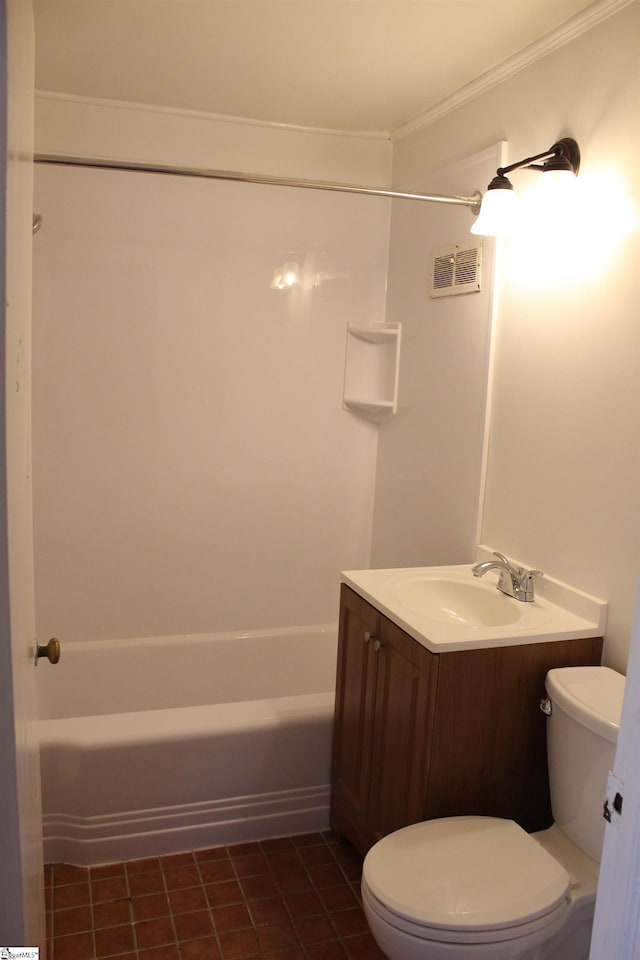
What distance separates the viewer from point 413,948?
5.00 ft

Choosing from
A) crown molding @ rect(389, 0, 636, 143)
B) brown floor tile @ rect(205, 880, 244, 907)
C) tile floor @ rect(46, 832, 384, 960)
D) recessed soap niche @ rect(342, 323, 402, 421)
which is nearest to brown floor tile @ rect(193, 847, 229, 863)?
tile floor @ rect(46, 832, 384, 960)

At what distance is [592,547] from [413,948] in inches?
40.5

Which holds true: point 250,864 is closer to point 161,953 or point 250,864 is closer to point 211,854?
point 211,854

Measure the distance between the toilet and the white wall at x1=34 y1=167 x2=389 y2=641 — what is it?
1.62 m

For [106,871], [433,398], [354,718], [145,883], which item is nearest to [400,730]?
[354,718]

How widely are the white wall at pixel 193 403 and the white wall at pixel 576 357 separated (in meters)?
0.96

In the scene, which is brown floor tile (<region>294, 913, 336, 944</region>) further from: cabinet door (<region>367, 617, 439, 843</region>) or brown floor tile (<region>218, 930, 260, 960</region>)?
cabinet door (<region>367, 617, 439, 843</region>)

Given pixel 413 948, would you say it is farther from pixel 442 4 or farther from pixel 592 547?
pixel 442 4

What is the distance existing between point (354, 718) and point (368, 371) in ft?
5.04

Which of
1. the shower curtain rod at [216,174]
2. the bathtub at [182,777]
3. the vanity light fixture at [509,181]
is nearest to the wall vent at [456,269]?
the shower curtain rod at [216,174]

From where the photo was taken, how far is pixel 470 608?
227 cm

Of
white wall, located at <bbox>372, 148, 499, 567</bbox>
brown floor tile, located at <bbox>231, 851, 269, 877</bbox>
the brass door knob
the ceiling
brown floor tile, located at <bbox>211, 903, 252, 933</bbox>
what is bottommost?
brown floor tile, located at <bbox>211, 903, 252, 933</bbox>

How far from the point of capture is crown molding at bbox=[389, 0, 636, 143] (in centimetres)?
192

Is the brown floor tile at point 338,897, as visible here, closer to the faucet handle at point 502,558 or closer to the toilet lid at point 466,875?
the toilet lid at point 466,875
